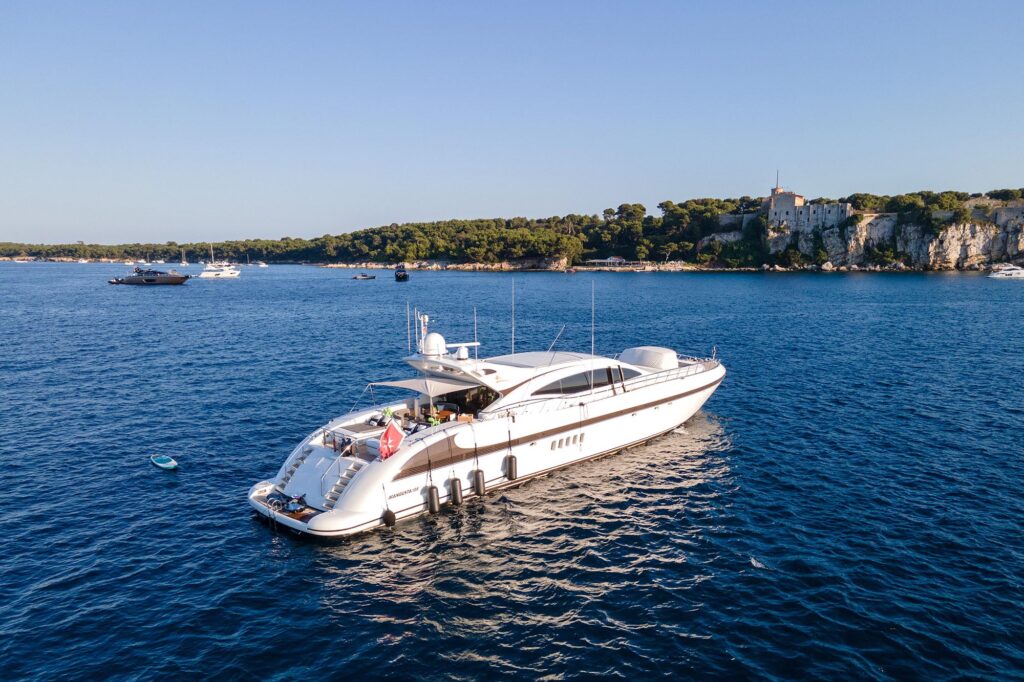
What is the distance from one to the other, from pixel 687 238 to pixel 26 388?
182m

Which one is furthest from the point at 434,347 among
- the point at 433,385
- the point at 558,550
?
the point at 558,550

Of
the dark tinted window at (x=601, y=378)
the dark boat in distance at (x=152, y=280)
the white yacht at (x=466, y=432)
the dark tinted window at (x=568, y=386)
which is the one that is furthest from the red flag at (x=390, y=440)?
the dark boat in distance at (x=152, y=280)

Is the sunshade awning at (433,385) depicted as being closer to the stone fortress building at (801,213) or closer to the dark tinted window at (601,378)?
the dark tinted window at (601,378)

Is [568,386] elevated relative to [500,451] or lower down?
elevated

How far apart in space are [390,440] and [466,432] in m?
2.73

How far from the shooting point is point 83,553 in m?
17.3

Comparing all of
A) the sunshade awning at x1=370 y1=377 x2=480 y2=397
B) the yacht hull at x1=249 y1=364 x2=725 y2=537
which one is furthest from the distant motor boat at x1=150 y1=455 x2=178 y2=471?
the sunshade awning at x1=370 y1=377 x2=480 y2=397

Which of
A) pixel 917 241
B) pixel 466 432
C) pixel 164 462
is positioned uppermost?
pixel 917 241

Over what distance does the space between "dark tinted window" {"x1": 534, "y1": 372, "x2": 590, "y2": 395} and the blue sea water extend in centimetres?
324

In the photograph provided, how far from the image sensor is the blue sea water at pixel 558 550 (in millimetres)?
13188

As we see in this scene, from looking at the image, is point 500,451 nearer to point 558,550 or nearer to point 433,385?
point 433,385

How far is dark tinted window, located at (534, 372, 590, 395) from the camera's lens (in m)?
23.6

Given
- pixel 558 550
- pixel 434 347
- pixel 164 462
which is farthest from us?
pixel 434 347

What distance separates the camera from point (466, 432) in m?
20.4
